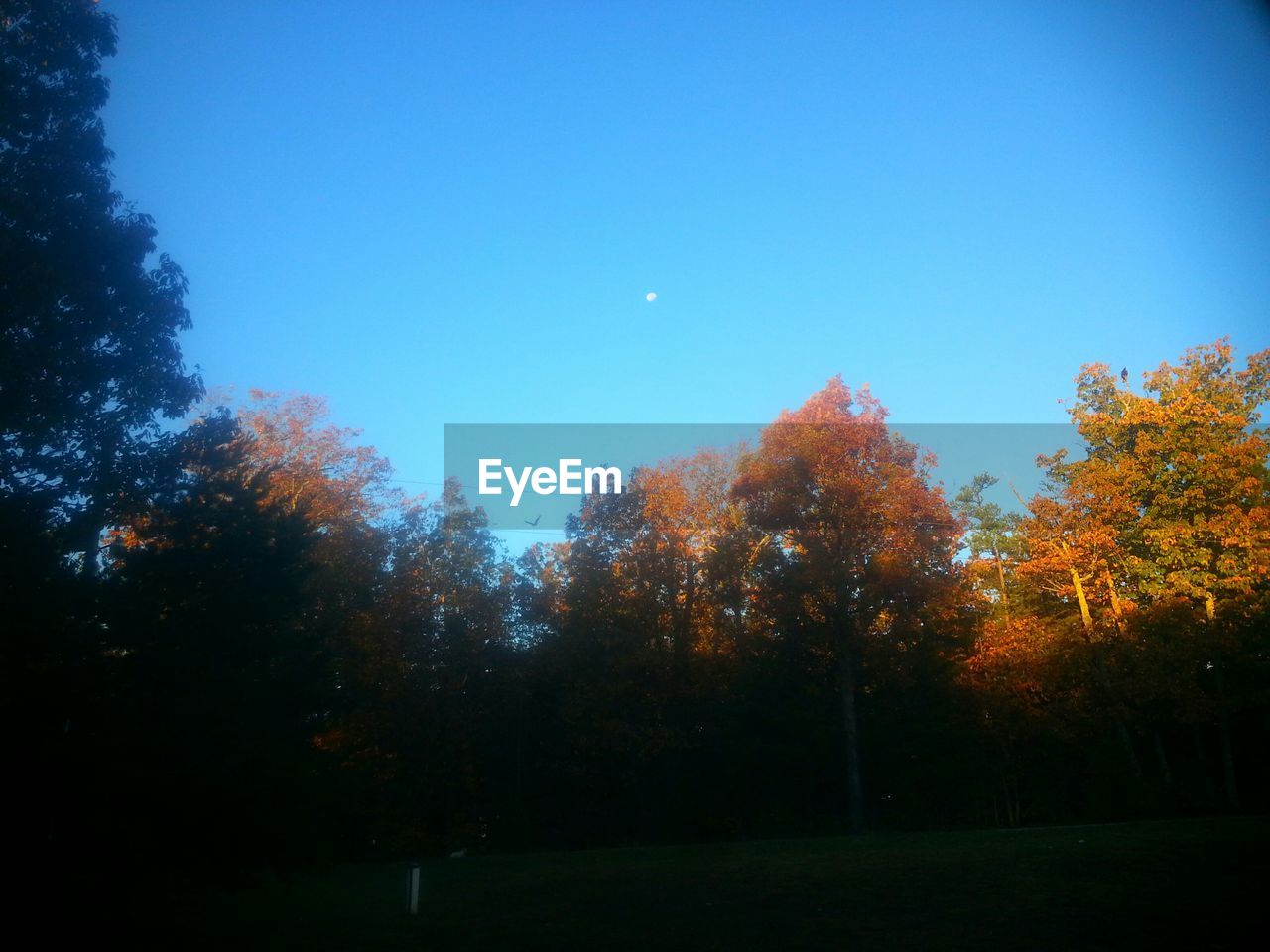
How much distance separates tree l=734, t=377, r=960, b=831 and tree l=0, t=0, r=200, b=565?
1818cm

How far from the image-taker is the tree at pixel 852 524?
2723cm

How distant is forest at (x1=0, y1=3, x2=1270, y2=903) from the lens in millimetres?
14664

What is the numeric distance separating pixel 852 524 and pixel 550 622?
1493 centimetres

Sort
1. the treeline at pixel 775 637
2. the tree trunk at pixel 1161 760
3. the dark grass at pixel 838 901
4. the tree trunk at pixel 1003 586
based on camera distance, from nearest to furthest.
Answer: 1. the dark grass at pixel 838 901
2. the treeline at pixel 775 637
3. the tree trunk at pixel 1161 760
4. the tree trunk at pixel 1003 586

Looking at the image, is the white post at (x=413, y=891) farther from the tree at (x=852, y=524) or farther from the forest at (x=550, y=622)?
the tree at (x=852, y=524)

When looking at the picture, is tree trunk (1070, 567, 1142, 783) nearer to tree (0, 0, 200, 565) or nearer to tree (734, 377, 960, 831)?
tree (734, 377, 960, 831)

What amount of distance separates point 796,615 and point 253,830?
56.5ft

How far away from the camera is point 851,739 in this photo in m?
26.7

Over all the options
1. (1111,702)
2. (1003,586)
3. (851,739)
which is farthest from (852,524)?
(1003,586)

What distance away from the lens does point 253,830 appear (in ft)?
53.2

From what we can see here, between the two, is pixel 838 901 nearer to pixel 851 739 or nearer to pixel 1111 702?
pixel 851 739

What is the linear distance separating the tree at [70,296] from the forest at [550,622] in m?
0.06

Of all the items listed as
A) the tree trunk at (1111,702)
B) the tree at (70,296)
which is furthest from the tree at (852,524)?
the tree at (70,296)

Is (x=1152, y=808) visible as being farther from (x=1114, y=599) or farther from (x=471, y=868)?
(x=471, y=868)
